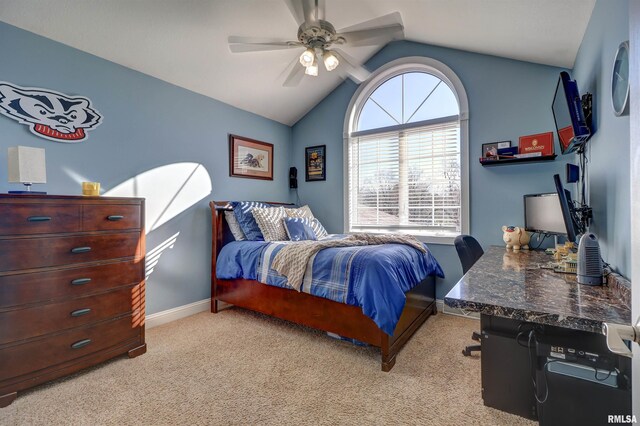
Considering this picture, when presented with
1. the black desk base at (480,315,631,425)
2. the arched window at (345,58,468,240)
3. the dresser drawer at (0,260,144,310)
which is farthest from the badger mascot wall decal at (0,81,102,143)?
the black desk base at (480,315,631,425)

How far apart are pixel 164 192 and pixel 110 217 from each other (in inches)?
34.2

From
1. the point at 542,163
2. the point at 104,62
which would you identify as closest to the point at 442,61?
the point at 542,163

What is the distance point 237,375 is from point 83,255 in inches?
53.7

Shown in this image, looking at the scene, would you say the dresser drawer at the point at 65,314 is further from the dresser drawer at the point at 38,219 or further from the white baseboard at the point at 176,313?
the white baseboard at the point at 176,313

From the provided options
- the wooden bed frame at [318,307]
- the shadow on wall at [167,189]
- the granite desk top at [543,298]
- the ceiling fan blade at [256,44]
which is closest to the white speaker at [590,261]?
the granite desk top at [543,298]

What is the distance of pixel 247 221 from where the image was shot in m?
3.28

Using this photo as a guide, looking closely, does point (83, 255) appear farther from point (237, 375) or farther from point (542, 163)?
point (542, 163)

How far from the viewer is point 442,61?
3.34 meters

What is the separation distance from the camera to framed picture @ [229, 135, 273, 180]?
12.0 ft

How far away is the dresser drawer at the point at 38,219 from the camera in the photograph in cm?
171

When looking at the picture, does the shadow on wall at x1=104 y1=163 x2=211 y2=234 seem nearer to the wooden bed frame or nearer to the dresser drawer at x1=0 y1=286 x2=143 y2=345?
the wooden bed frame

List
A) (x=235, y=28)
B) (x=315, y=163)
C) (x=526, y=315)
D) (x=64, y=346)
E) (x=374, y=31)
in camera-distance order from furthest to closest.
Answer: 1. (x=315, y=163)
2. (x=235, y=28)
3. (x=374, y=31)
4. (x=64, y=346)
5. (x=526, y=315)

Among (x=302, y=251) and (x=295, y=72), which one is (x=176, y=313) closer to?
(x=302, y=251)

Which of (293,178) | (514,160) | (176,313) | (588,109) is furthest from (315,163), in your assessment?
(588,109)
